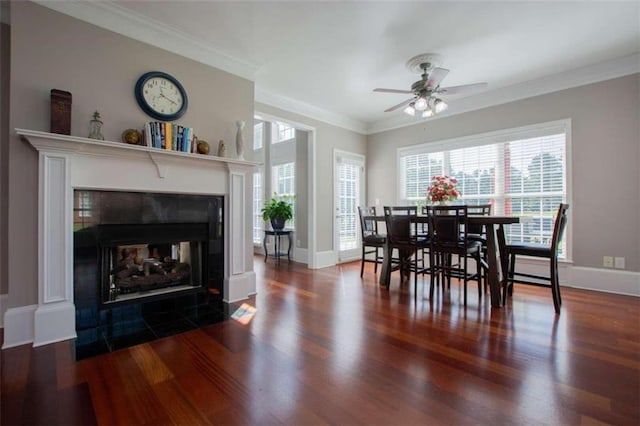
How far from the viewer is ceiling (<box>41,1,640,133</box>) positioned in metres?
2.52

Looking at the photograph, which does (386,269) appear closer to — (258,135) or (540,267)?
(540,267)

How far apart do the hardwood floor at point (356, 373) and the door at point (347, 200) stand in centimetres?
269

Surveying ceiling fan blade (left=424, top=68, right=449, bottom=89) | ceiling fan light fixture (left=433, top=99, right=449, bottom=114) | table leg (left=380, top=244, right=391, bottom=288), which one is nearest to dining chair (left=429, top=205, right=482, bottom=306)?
table leg (left=380, top=244, right=391, bottom=288)

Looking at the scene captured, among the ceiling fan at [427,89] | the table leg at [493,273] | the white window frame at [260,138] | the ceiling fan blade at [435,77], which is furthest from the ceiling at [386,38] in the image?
the white window frame at [260,138]

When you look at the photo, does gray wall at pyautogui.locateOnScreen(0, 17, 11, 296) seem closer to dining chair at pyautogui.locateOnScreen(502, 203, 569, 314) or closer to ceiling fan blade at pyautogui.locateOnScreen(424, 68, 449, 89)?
ceiling fan blade at pyautogui.locateOnScreen(424, 68, 449, 89)

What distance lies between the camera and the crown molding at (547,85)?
3395mm

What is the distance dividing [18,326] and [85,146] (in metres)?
1.41

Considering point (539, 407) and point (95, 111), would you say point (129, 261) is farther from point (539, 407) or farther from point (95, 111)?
point (539, 407)

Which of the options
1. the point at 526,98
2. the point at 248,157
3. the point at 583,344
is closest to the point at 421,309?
the point at 583,344

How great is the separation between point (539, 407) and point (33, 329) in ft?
10.8

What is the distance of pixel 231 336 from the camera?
2301 millimetres

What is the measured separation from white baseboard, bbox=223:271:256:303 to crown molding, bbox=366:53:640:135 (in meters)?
3.92

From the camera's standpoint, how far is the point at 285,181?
6184 millimetres

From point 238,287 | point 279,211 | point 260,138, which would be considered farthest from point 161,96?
point 260,138
